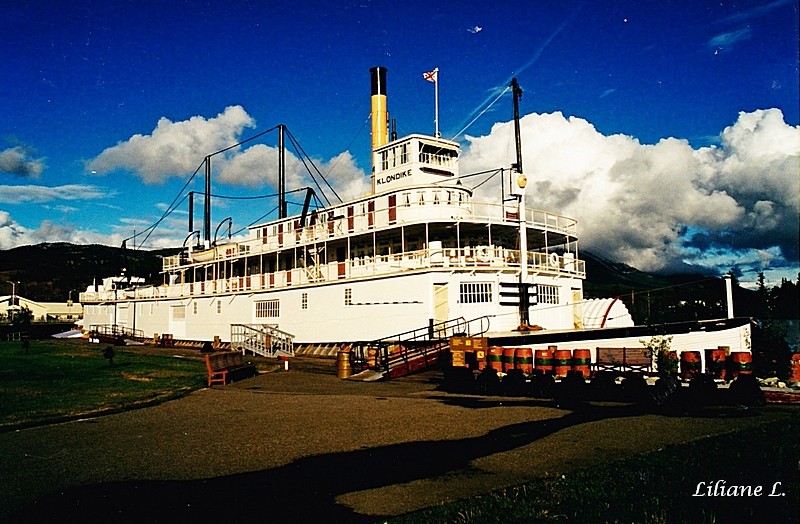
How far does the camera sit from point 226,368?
22031mm

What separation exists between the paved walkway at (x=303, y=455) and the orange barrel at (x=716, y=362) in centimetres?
314

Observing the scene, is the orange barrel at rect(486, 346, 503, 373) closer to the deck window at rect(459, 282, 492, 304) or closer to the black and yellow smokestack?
the deck window at rect(459, 282, 492, 304)

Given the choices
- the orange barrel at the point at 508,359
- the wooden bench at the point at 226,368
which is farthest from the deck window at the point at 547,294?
the wooden bench at the point at 226,368

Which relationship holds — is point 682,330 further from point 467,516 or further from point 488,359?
point 467,516

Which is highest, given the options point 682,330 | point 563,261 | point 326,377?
point 563,261

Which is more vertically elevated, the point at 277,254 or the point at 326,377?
the point at 277,254

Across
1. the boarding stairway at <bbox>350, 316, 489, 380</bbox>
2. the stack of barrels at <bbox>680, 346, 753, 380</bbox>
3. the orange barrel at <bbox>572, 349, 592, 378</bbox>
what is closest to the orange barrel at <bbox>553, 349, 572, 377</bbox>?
the orange barrel at <bbox>572, 349, 592, 378</bbox>

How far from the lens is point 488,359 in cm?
2023

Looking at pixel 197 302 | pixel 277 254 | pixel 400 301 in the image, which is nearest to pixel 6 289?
pixel 197 302

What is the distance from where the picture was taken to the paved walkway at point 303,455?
703 centimetres

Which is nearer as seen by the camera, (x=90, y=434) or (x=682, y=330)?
(x=90, y=434)

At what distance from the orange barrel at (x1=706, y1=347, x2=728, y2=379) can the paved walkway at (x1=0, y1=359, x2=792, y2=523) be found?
314 cm

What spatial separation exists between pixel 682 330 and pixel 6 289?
648ft
